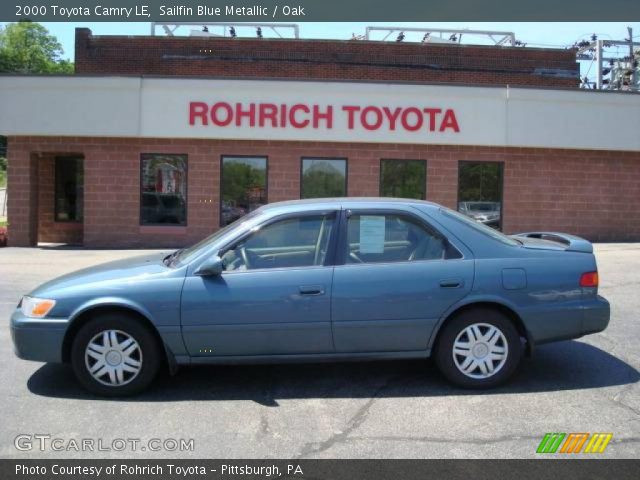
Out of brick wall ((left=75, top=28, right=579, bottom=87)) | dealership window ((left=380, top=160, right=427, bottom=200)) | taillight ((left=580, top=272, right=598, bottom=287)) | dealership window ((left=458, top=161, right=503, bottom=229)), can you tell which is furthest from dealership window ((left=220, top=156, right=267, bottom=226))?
taillight ((left=580, top=272, right=598, bottom=287))

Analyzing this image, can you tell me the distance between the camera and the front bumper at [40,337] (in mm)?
4938

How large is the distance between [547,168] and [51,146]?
13.3 meters

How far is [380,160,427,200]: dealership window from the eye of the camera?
1678cm

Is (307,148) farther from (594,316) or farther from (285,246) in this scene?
(594,316)

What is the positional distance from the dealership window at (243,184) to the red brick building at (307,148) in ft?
0.10

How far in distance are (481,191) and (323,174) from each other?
4.35 m

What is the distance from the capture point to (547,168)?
678 inches

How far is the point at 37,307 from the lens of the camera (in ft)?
16.4

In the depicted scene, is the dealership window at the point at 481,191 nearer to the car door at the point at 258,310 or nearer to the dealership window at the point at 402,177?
the dealership window at the point at 402,177

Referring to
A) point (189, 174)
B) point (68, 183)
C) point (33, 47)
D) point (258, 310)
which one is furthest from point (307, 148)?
point (33, 47)

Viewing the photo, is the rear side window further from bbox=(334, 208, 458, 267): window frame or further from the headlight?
the headlight

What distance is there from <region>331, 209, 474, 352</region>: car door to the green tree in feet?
184
